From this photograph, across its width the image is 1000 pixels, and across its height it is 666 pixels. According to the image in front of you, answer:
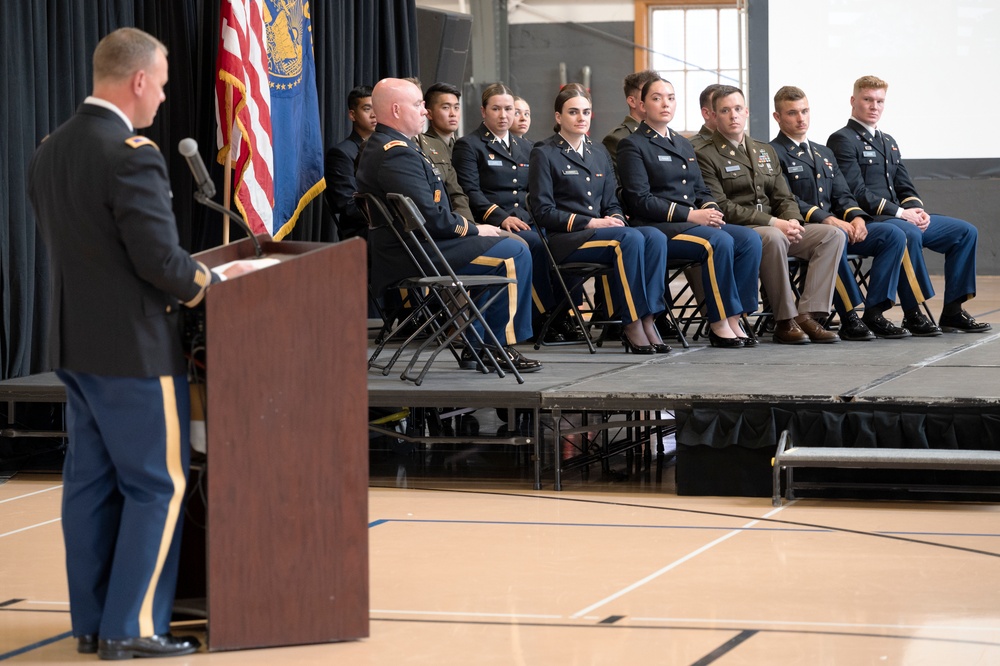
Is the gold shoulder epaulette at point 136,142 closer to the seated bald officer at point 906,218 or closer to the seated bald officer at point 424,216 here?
the seated bald officer at point 424,216

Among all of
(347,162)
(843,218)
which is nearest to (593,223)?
(843,218)

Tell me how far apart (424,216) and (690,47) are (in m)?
9.55

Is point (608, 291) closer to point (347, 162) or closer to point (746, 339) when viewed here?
point (746, 339)

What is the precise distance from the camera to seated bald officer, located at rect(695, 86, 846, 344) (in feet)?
20.5

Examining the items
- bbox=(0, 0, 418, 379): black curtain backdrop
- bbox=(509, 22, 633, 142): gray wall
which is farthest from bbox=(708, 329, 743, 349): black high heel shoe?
bbox=(509, 22, 633, 142): gray wall

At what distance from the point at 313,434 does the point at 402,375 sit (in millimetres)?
2122

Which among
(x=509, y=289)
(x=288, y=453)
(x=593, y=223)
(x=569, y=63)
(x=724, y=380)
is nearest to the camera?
(x=288, y=453)

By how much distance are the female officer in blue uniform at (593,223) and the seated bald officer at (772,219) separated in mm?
575

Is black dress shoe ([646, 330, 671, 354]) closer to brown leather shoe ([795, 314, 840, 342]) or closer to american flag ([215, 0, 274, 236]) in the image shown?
brown leather shoe ([795, 314, 840, 342])

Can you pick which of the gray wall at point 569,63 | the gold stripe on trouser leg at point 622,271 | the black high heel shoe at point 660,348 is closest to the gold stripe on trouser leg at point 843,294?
the black high heel shoe at point 660,348

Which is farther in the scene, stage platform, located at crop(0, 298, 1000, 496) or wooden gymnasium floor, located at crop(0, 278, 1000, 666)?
stage platform, located at crop(0, 298, 1000, 496)

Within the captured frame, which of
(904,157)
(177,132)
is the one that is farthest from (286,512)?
(904,157)

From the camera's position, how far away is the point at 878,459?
4.02 meters

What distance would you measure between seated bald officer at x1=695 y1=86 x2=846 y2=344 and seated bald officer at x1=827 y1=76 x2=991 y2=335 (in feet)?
1.60
